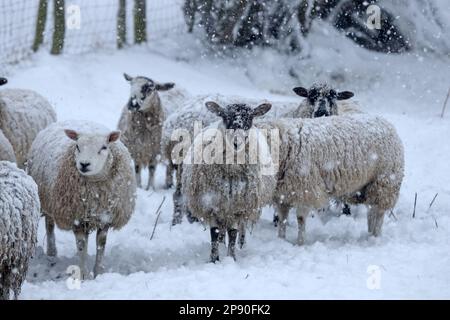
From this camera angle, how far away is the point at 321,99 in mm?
8070

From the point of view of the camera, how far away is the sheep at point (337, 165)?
6.84 metres

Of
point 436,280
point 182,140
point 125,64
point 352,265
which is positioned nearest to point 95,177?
point 182,140

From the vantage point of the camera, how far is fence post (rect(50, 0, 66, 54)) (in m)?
13.8

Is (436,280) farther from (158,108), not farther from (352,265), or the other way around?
(158,108)

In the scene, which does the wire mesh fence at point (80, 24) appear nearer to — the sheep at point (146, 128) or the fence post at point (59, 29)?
the fence post at point (59, 29)

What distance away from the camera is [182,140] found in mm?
7879

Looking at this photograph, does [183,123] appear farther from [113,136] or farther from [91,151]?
[91,151]

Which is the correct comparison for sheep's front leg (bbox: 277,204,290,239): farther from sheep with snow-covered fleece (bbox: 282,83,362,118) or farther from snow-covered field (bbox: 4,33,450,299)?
sheep with snow-covered fleece (bbox: 282,83,362,118)

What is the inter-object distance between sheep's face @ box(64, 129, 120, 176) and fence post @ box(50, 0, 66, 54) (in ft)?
27.2

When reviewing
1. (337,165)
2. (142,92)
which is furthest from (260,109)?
Result: (142,92)

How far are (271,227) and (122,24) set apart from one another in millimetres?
8820

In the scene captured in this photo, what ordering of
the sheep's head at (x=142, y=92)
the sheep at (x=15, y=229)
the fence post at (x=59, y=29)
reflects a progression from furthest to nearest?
1. the fence post at (x=59, y=29)
2. the sheep's head at (x=142, y=92)
3. the sheep at (x=15, y=229)


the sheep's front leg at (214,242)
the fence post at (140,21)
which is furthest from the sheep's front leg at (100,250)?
the fence post at (140,21)

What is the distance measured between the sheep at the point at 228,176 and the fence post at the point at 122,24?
30.7ft
